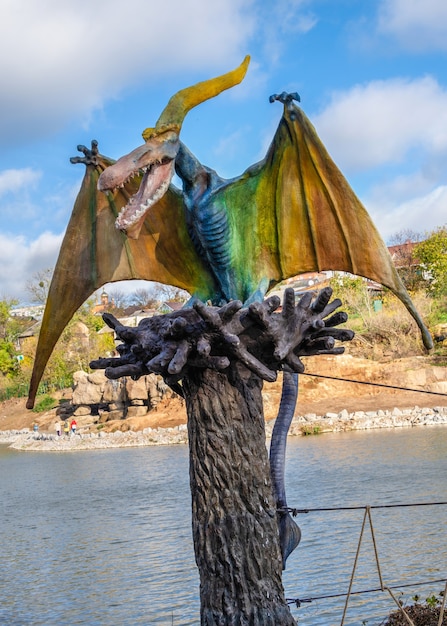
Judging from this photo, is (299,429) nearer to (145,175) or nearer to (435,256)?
(435,256)

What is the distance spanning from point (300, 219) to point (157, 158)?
1129mm

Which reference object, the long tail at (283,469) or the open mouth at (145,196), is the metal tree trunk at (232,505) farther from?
the open mouth at (145,196)

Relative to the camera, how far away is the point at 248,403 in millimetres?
4590

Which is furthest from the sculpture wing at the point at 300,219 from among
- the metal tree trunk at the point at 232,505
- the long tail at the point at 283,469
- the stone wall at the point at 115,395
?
the stone wall at the point at 115,395

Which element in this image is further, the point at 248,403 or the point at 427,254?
the point at 427,254

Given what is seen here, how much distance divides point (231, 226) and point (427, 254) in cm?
3660

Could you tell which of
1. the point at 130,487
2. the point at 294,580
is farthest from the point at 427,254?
the point at 294,580

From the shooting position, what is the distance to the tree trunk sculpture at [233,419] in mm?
4281

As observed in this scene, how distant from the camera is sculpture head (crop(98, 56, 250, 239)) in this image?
14.8ft

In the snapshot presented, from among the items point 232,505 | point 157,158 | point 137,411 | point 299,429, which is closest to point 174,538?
point 232,505

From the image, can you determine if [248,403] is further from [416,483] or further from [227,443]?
[416,483]

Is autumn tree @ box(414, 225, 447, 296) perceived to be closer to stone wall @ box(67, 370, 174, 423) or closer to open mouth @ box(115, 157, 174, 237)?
stone wall @ box(67, 370, 174, 423)

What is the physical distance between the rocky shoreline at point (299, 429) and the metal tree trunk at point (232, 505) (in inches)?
838

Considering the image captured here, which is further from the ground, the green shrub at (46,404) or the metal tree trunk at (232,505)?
the green shrub at (46,404)
